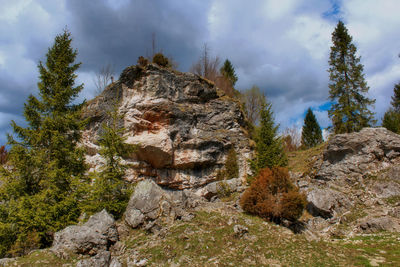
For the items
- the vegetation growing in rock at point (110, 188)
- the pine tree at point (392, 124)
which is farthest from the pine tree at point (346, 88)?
the vegetation growing in rock at point (110, 188)

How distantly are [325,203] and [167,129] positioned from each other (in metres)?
14.1

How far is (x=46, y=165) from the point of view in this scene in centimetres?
1230

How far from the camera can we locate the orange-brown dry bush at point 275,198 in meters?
10.9

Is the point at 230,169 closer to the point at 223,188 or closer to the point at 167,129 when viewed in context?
the point at 223,188

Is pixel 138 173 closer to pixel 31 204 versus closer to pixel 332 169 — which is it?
pixel 31 204

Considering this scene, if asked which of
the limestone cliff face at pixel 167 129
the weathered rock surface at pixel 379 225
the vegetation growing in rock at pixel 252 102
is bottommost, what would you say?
the weathered rock surface at pixel 379 225

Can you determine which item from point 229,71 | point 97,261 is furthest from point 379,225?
point 229,71

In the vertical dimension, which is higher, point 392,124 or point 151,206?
point 392,124

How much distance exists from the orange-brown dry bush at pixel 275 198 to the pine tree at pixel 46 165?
9.42 metres

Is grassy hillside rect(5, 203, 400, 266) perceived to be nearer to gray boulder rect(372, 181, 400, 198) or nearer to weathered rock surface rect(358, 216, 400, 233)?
weathered rock surface rect(358, 216, 400, 233)

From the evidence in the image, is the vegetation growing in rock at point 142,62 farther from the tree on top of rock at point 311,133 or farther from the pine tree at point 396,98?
the pine tree at point 396,98

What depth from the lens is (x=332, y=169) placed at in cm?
1761

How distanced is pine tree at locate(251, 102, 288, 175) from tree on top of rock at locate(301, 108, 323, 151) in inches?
797

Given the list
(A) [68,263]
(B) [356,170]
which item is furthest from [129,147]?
(B) [356,170]
